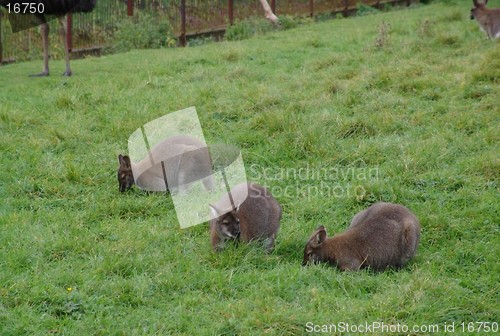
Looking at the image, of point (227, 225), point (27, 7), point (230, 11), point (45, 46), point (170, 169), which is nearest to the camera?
point (227, 225)

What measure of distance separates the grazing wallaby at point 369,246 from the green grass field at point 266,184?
0.14m

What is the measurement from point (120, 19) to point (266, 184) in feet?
31.6

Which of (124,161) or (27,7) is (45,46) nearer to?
(27,7)

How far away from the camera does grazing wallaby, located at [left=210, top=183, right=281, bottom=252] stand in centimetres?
581

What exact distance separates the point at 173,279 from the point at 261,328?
3.04ft

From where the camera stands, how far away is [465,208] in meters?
6.66

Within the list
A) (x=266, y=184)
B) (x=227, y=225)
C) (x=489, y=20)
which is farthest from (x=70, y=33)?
(x=227, y=225)

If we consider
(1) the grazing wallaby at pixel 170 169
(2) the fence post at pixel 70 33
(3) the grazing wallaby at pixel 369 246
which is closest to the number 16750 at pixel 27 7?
(2) the fence post at pixel 70 33

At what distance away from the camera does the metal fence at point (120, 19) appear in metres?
14.3

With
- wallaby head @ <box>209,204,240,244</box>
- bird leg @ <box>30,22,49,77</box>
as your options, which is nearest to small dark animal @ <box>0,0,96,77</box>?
bird leg @ <box>30,22,49,77</box>

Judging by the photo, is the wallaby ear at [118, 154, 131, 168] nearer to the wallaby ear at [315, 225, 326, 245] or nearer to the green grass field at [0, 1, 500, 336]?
the green grass field at [0, 1, 500, 336]

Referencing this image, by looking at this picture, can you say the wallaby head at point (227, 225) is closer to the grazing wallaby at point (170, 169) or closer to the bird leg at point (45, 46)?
the grazing wallaby at point (170, 169)

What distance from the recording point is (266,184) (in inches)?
293

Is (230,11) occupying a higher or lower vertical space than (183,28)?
higher
